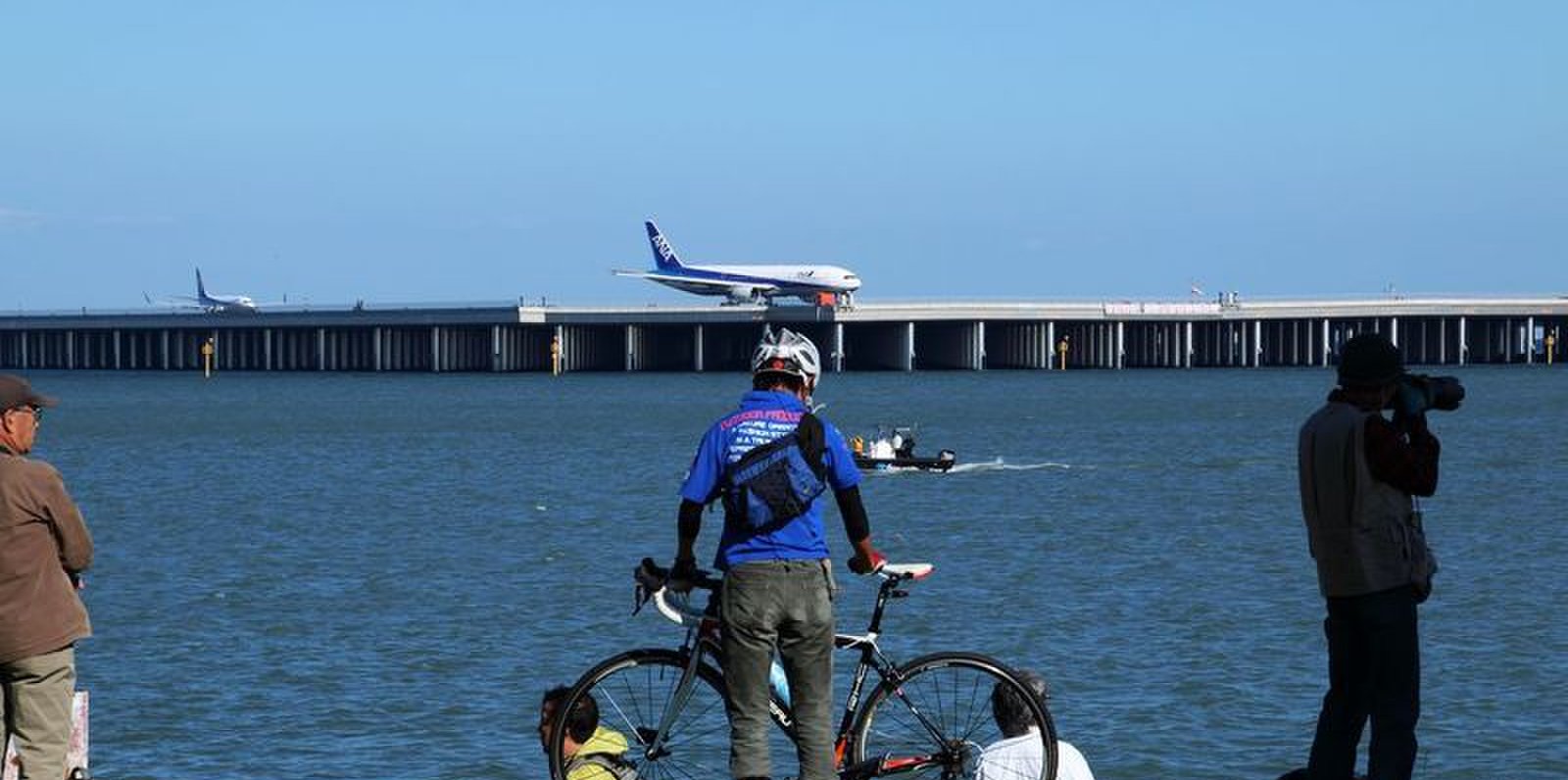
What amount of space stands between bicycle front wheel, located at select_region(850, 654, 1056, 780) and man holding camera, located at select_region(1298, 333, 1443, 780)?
1475 millimetres

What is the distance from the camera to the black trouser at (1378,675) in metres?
11.2

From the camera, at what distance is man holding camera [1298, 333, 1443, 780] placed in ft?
36.5

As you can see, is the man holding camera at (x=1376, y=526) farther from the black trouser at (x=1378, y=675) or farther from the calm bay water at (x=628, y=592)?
the calm bay water at (x=628, y=592)

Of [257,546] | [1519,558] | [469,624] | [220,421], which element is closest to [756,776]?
[469,624]

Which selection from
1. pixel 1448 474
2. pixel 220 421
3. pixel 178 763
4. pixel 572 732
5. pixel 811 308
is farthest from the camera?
pixel 811 308

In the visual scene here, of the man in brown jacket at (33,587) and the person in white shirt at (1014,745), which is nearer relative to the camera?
the man in brown jacket at (33,587)

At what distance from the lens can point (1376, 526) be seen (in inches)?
440

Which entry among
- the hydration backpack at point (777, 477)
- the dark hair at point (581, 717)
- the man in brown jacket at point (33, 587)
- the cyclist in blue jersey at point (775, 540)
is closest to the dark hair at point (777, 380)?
the cyclist in blue jersey at point (775, 540)

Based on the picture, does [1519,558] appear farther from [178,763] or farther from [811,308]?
[811,308]

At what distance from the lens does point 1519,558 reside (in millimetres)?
44062

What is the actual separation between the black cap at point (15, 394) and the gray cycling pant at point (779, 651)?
3.23 metres

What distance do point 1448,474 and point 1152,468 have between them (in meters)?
9.02

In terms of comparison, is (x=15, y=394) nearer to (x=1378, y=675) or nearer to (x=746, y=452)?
(x=746, y=452)

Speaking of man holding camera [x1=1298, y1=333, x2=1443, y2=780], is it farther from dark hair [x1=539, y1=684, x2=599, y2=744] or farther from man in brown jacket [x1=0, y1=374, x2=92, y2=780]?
man in brown jacket [x1=0, y1=374, x2=92, y2=780]
